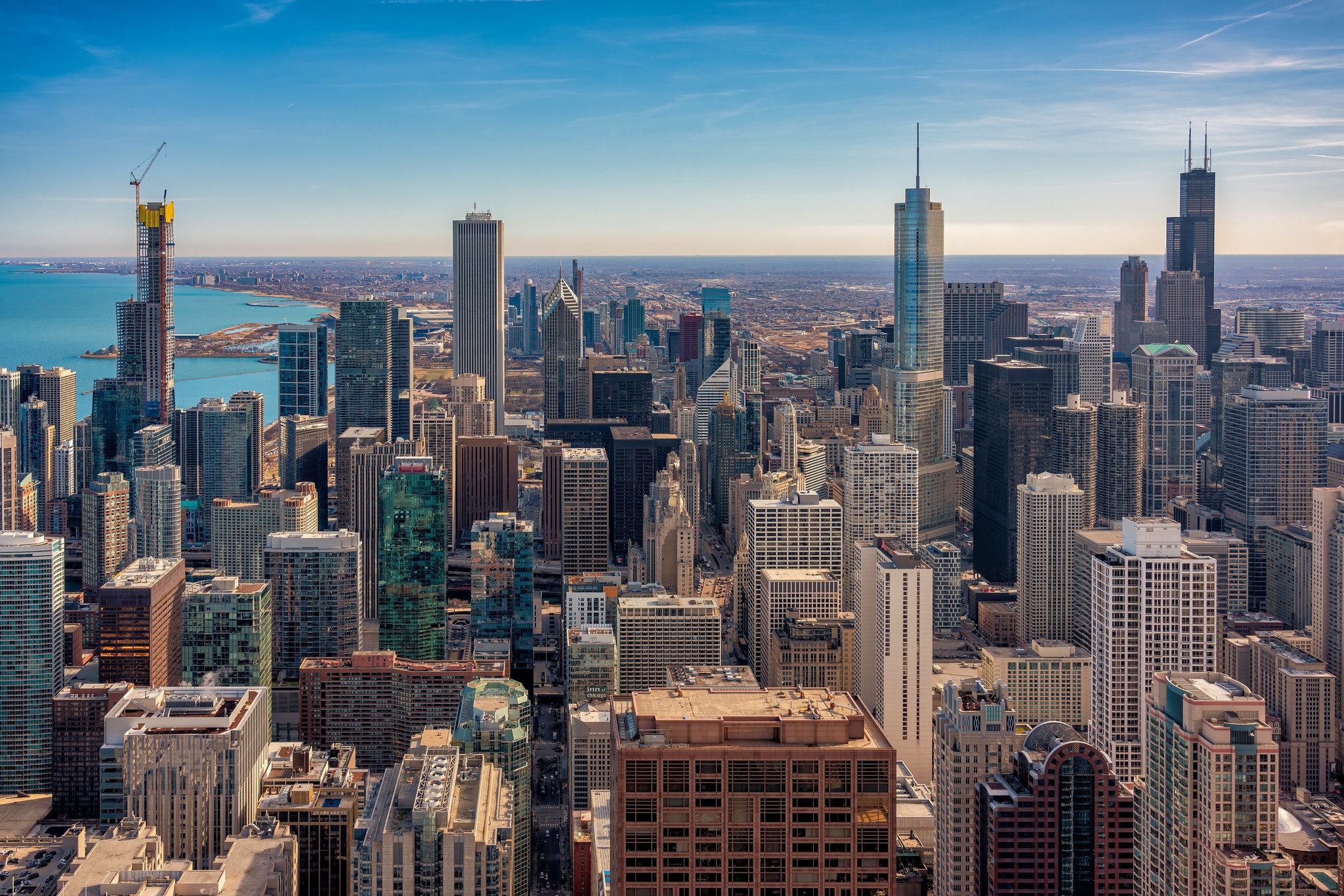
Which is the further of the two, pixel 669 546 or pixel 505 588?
pixel 669 546

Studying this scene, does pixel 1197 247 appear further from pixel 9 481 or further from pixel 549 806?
pixel 9 481

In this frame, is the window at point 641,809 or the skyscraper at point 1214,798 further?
the skyscraper at point 1214,798

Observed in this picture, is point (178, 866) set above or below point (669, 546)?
below

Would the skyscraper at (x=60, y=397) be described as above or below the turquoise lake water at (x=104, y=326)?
below

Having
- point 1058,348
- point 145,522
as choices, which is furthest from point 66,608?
point 1058,348

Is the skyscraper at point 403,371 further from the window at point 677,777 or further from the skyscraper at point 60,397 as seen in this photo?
the window at point 677,777

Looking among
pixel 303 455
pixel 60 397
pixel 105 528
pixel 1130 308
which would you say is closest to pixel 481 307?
pixel 303 455

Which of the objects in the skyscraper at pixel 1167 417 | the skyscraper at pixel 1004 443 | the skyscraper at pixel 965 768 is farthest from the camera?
the skyscraper at pixel 1167 417

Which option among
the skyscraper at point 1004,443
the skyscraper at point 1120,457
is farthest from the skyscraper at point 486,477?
the skyscraper at point 1120,457
